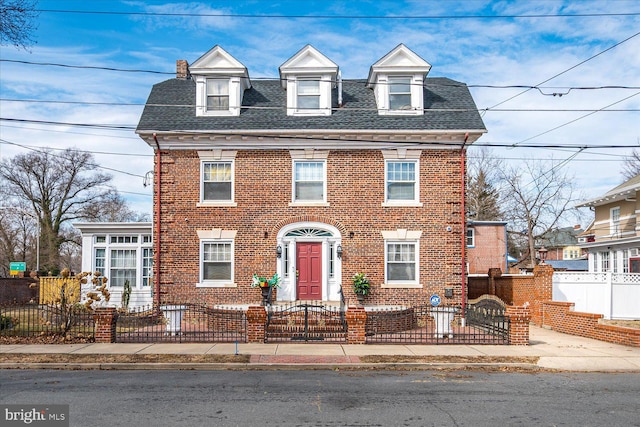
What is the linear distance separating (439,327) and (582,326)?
4549 millimetres

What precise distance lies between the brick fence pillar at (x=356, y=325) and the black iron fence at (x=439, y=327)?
14.3 inches

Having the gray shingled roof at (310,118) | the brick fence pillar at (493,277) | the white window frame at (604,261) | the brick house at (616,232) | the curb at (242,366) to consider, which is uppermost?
the gray shingled roof at (310,118)

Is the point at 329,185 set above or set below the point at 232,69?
below

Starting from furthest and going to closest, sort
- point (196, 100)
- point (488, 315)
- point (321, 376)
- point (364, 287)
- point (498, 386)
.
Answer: point (196, 100), point (364, 287), point (488, 315), point (321, 376), point (498, 386)

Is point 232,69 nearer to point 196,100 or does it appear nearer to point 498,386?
point 196,100

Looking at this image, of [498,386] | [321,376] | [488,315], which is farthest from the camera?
[488,315]

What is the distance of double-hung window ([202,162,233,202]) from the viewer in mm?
21750

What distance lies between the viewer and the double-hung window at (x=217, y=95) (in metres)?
22.3

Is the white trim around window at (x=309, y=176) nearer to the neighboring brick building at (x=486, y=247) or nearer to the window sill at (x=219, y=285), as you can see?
the window sill at (x=219, y=285)

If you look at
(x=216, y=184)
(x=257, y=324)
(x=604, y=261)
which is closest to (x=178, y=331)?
(x=257, y=324)

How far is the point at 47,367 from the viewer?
13047mm

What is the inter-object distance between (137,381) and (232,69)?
1364 centimetres

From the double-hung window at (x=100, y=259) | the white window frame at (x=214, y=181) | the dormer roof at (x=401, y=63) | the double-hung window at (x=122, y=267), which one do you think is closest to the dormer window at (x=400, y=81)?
the dormer roof at (x=401, y=63)

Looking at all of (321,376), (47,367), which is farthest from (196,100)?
(321,376)
